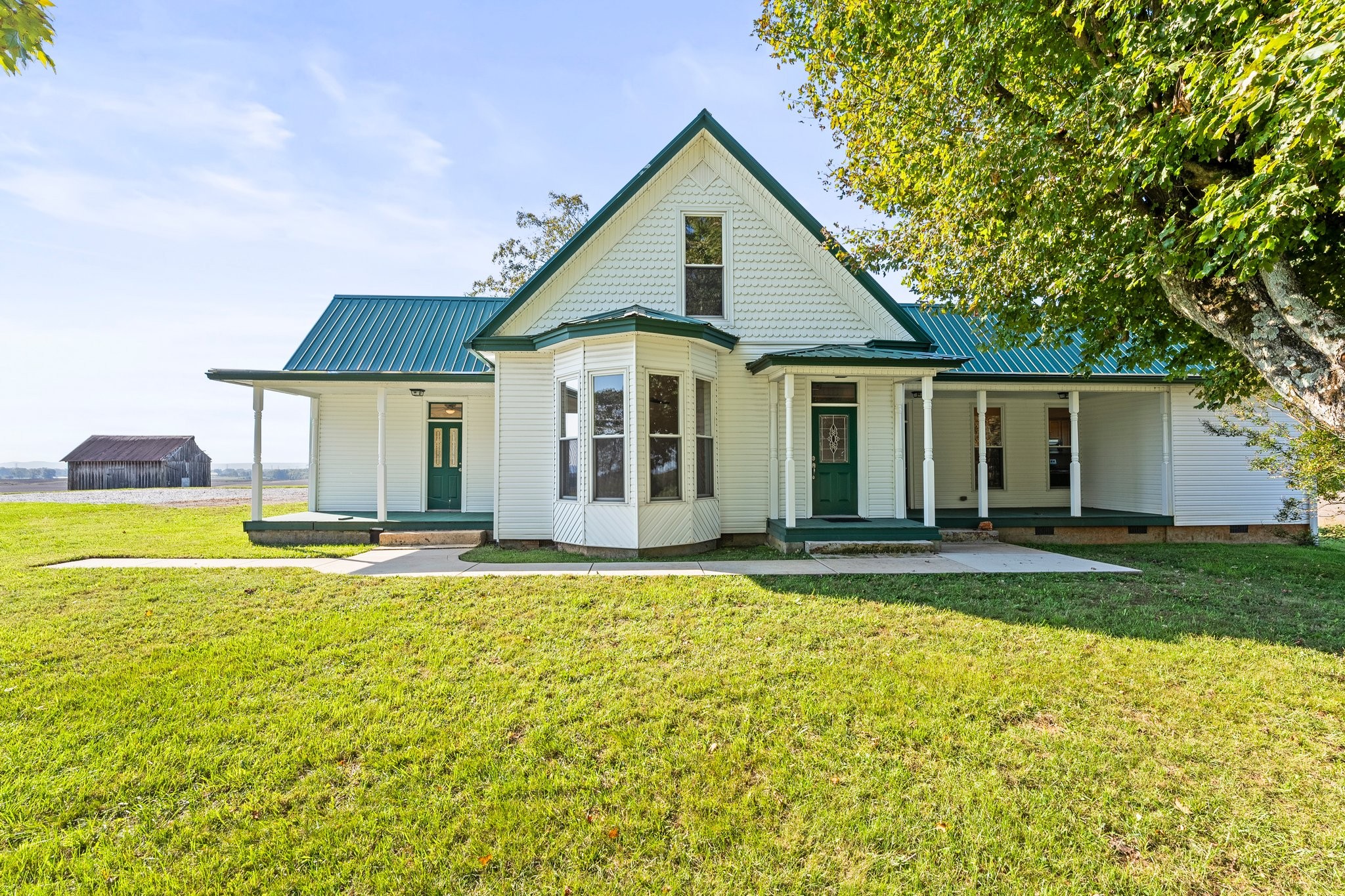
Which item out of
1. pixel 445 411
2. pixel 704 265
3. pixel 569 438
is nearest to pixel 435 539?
pixel 445 411

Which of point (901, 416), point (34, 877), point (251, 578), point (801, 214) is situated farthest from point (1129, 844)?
point (801, 214)

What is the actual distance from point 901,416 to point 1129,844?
8.24m

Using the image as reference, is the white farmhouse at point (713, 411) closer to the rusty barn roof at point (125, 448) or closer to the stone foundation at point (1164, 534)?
the stone foundation at point (1164, 534)

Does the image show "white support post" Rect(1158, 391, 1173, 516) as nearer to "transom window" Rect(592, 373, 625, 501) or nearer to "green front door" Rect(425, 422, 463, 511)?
"transom window" Rect(592, 373, 625, 501)

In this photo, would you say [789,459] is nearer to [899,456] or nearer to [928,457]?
[899,456]

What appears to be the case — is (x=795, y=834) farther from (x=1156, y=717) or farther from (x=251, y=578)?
(x=251, y=578)

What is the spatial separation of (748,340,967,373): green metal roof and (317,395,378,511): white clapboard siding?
8.44 meters

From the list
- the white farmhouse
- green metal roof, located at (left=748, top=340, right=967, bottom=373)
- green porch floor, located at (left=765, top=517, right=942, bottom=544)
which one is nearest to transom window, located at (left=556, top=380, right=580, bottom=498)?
the white farmhouse

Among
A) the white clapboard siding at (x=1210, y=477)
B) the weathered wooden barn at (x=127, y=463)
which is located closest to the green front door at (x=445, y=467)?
the white clapboard siding at (x=1210, y=477)

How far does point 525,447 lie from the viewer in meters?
10.2

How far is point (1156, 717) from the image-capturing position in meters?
3.79

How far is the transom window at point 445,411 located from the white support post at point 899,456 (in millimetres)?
8887

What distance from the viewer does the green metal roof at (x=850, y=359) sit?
30.6ft

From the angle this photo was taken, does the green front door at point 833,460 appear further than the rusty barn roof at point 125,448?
No
